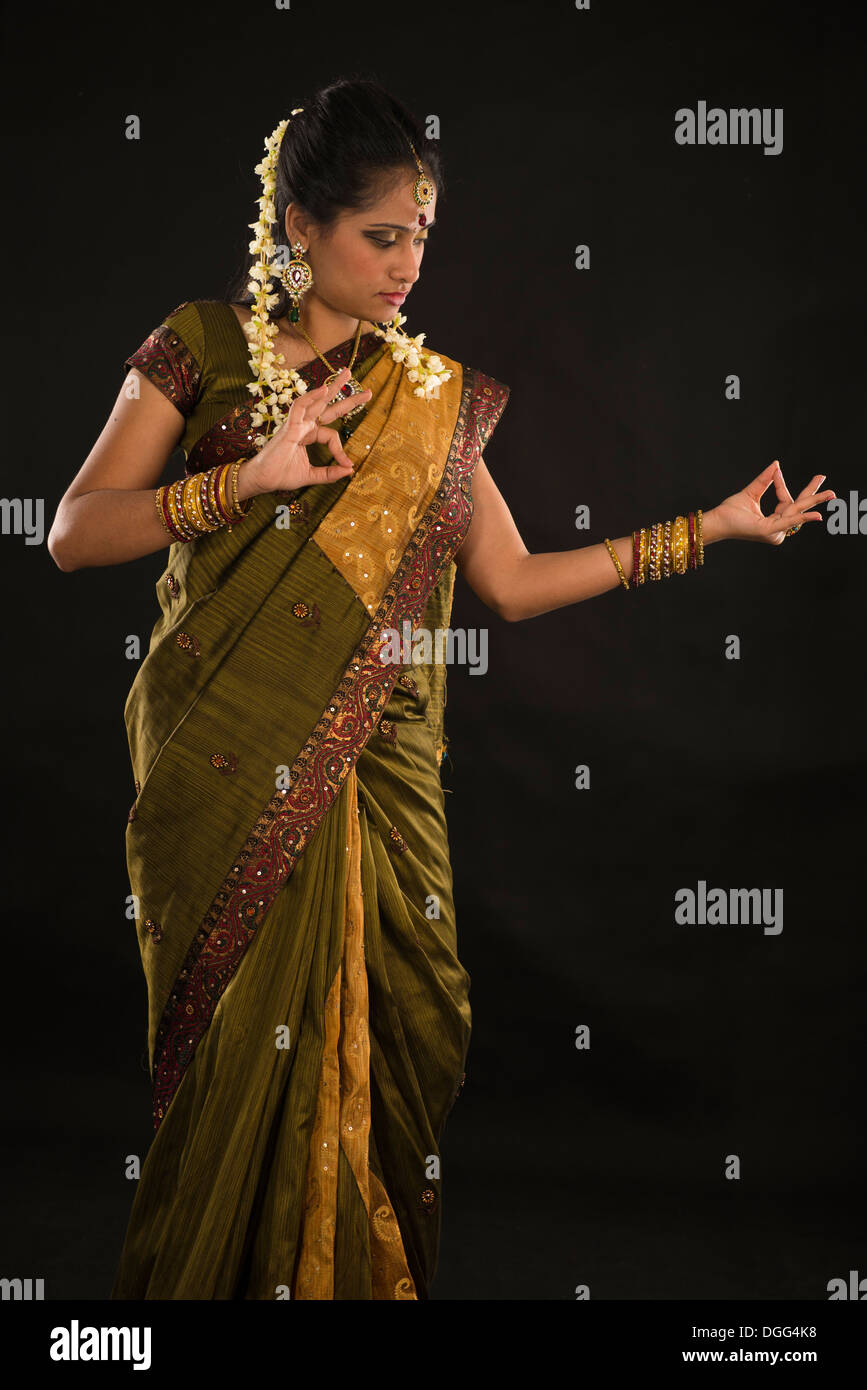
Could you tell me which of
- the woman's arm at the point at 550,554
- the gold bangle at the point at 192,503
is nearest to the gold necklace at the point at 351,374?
the woman's arm at the point at 550,554

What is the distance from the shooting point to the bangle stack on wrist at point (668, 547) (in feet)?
8.75

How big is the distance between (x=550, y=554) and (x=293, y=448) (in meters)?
0.59

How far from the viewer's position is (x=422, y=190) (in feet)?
8.20

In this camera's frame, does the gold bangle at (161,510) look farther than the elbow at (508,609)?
No

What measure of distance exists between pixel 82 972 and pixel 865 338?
100.0 inches

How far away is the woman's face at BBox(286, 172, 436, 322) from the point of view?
249 centimetres

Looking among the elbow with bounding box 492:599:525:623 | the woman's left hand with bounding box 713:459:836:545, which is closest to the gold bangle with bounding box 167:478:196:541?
the elbow with bounding box 492:599:525:623

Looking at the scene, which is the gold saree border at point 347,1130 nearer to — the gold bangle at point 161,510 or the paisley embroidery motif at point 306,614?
the paisley embroidery motif at point 306,614

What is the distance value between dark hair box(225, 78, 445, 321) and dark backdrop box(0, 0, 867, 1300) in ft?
4.51

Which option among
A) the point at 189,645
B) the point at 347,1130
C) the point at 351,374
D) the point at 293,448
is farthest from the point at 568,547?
the point at 347,1130

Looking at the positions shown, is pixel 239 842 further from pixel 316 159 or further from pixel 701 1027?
pixel 701 1027

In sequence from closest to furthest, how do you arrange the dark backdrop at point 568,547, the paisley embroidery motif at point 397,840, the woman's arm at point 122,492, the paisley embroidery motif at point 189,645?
the woman's arm at point 122,492 < the paisley embroidery motif at point 189,645 < the paisley embroidery motif at point 397,840 < the dark backdrop at point 568,547

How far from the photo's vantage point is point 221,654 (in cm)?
254

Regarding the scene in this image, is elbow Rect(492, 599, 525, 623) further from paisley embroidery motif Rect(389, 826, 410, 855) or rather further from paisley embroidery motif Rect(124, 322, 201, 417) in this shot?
paisley embroidery motif Rect(124, 322, 201, 417)
